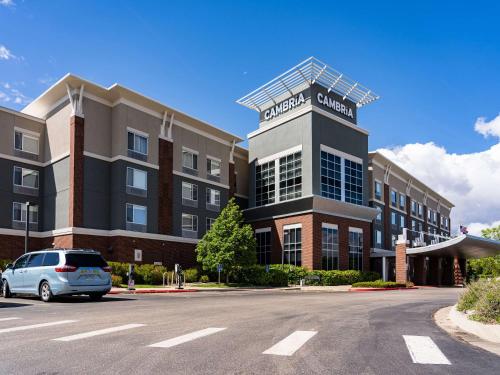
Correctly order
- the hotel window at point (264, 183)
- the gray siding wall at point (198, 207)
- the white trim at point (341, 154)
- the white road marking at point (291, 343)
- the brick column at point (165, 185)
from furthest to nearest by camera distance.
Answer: the hotel window at point (264, 183)
the white trim at point (341, 154)
the gray siding wall at point (198, 207)
the brick column at point (165, 185)
the white road marking at point (291, 343)

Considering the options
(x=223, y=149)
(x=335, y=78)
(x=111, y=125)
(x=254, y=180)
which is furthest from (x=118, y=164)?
(x=335, y=78)

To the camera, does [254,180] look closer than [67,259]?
No

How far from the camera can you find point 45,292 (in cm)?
1848

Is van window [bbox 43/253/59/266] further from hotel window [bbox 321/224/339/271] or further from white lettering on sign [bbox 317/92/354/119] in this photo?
white lettering on sign [bbox 317/92/354/119]

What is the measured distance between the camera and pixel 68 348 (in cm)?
798

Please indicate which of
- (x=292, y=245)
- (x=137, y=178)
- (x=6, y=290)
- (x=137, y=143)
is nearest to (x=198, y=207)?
(x=137, y=178)

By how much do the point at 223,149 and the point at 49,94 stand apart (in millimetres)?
16732

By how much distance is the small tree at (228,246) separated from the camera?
39625 millimetres

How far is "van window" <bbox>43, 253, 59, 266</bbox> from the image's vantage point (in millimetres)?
18484

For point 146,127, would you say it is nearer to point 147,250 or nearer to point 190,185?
point 190,185

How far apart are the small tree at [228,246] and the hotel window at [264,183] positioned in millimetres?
8413

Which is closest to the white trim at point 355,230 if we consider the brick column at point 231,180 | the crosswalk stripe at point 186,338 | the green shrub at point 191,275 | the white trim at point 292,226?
the white trim at point 292,226

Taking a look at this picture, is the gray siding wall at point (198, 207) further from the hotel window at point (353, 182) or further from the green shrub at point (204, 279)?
the hotel window at point (353, 182)

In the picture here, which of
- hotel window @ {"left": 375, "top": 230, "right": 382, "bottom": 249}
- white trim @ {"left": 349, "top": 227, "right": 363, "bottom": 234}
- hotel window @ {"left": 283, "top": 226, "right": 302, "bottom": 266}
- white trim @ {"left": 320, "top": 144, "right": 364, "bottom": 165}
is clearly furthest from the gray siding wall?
hotel window @ {"left": 375, "top": 230, "right": 382, "bottom": 249}
